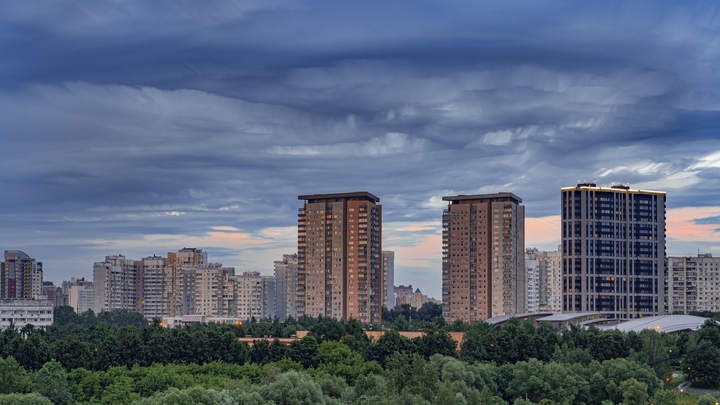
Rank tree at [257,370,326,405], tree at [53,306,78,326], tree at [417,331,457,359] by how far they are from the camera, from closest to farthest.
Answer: tree at [257,370,326,405] → tree at [417,331,457,359] → tree at [53,306,78,326]

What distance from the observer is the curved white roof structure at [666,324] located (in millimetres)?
129875

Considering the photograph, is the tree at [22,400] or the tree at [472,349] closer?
the tree at [22,400]

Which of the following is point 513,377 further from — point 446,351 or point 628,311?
point 628,311

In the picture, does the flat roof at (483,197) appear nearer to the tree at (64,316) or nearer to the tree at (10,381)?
the tree at (64,316)

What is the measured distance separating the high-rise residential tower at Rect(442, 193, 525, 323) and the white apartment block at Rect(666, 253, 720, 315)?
146 feet

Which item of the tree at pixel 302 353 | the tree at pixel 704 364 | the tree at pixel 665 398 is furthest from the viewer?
the tree at pixel 302 353

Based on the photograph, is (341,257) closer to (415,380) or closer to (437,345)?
(437,345)

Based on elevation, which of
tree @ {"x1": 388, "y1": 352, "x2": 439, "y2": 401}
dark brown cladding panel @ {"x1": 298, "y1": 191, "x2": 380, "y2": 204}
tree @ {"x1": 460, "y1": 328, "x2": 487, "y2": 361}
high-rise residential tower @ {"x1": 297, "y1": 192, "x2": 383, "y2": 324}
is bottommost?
tree @ {"x1": 460, "y1": 328, "x2": 487, "y2": 361}

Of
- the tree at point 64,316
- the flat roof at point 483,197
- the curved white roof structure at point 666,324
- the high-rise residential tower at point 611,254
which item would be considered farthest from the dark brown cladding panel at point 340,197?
the tree at point 64,316

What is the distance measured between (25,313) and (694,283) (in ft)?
554

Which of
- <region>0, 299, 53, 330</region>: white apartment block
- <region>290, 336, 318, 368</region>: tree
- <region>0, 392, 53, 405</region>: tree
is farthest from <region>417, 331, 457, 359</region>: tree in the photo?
<region>0, 299, 53, 330</region>: white apartment block

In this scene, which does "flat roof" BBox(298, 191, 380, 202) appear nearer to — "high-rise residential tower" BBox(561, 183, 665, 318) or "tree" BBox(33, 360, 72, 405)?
"high-rise residential tower" BBox(561, 183, 665, 318)

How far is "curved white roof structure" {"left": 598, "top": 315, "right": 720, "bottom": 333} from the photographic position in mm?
129875

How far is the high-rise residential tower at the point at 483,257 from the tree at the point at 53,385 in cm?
11325
